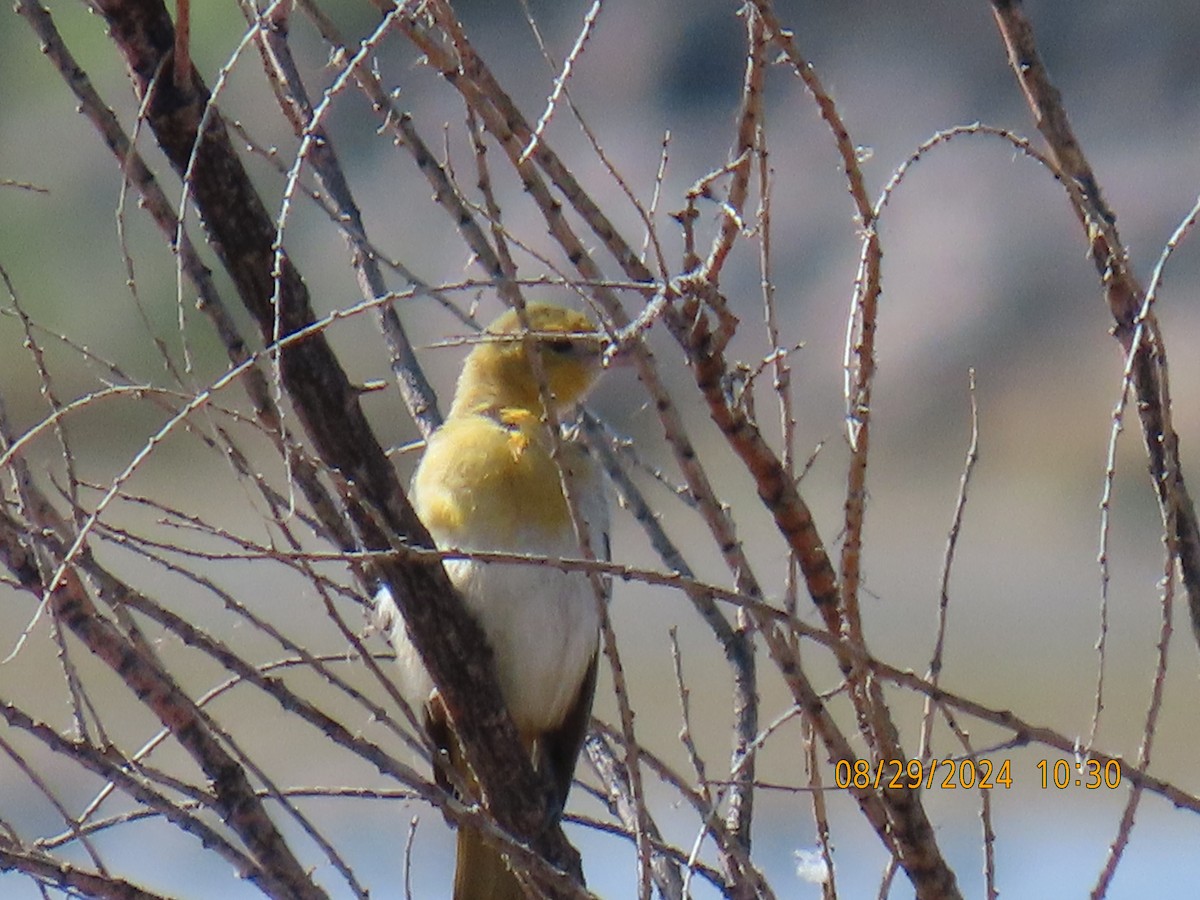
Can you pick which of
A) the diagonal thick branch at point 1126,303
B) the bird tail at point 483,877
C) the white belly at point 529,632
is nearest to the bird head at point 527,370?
the white belly at point 529,632

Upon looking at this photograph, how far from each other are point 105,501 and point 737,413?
1.63ft

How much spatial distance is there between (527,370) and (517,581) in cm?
43

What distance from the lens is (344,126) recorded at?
34.3 ft

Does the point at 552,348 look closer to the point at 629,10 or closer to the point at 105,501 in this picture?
the point at 105,501

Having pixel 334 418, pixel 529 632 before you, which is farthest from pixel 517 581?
pixel 334 418

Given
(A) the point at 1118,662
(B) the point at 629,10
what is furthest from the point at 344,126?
(A) the point at 1118,662

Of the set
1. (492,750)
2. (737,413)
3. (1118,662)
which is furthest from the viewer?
(1118,662)

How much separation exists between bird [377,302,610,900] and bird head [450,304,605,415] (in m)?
0.02

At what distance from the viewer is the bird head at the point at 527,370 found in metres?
2.94

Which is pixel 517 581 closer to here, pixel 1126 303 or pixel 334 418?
pixel 334 418

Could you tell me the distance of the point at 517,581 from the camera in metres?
2.71
